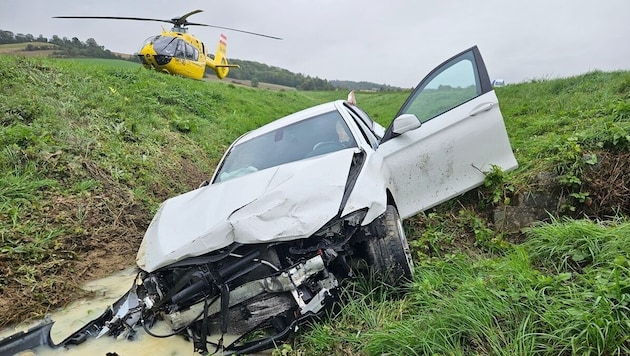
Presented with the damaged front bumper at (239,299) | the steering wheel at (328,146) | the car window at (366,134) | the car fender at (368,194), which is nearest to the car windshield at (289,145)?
the steering wheel at (328,146)

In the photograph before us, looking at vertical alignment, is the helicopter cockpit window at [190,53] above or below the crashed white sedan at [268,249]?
above

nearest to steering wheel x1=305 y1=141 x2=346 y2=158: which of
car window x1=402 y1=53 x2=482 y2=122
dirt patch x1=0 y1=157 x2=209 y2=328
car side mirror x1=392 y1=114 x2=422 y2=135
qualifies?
car side mirror x1=392 y1=114 x2=422 y2=135

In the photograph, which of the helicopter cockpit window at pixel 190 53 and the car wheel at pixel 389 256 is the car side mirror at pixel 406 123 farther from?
the helicopter cockpit window at pixel 190 53

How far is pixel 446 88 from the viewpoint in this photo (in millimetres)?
3678

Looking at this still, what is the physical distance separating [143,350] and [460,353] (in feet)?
6.81

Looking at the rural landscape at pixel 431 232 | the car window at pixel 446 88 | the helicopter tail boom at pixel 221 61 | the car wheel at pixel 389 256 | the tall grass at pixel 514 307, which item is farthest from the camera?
the helicopter tail boom at pixel 221 61

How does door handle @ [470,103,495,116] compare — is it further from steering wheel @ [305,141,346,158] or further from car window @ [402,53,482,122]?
steering wheel @ [305,141,346,158]

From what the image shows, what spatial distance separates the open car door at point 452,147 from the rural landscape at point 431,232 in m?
0.24

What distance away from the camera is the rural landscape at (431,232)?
75.9 inches

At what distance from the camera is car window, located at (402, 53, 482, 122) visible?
364cm

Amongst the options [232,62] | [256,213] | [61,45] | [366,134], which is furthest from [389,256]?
[232,62]

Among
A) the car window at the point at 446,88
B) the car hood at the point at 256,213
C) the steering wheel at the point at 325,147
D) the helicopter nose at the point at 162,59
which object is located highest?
the helicopter nose at the point at 162,59

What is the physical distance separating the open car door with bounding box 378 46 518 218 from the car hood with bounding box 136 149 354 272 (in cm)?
74

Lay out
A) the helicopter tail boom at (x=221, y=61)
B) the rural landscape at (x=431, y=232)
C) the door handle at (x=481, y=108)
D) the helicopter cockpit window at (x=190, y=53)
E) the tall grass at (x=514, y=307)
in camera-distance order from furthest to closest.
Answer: the helicopter tail boom at (x=221, y=61) < the helicopter cockpit window at (x=190, y=53) < the door handle at (x=481, y=108) < the rural landscape at (x=431, y=232) < the tall grass at (x=514, y=307)
